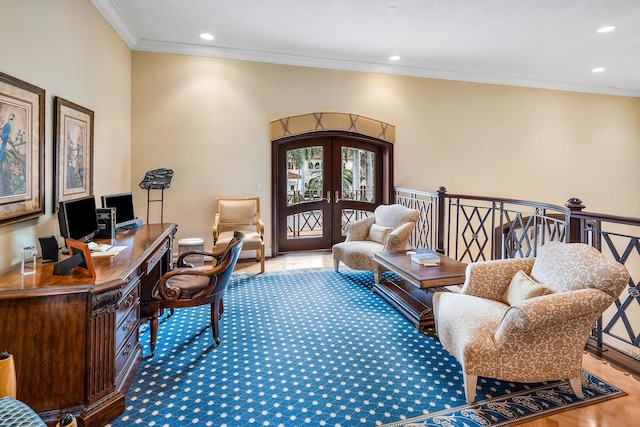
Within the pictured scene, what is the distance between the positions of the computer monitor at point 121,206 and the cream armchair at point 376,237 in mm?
2430

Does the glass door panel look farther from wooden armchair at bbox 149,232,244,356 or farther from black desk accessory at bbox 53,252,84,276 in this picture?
black desk accessory at bbox 53,252,84,276

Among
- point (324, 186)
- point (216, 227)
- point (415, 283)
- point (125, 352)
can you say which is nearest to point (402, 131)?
point (324, 186)

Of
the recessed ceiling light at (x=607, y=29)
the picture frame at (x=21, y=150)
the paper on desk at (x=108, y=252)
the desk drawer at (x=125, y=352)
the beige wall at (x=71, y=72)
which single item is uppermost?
the recessed ceiling light at (x=607, y=29)

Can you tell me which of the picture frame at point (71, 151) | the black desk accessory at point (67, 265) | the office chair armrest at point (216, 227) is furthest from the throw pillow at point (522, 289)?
the picture frame at point (71, 151)

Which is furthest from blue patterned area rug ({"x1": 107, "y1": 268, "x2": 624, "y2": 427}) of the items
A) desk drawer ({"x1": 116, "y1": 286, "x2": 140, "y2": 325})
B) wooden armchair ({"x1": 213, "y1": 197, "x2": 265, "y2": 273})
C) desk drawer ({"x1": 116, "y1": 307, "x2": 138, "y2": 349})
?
→ wooden armchair ({"x1": 213, "y1": 197, "x2": 265, "y2": 273})

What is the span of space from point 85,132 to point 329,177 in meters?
3.48

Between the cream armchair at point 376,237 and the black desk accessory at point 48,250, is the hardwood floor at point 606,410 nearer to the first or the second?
the cream armchair at point 376,237

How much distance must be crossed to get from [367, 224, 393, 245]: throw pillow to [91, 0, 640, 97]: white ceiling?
8.29 feet

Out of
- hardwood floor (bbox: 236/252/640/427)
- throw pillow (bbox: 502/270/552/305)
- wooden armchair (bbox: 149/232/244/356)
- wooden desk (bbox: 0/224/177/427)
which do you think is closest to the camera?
wooden desk (bbox: 0/224/177/427)

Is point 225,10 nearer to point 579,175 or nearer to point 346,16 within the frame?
point 346,16

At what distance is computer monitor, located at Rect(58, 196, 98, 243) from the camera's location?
95.0 inches

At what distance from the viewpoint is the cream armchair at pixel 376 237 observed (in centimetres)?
414

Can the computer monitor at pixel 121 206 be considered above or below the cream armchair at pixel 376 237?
above

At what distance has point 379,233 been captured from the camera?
4648mm
